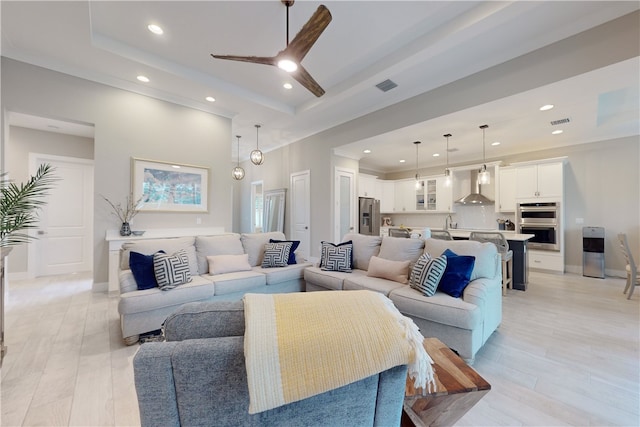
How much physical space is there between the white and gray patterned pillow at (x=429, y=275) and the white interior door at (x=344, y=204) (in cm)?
318

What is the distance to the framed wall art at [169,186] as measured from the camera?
426 centimetres

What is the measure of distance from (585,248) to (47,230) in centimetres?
1057

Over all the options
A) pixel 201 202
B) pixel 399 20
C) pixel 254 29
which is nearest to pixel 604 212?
pixel 399 20

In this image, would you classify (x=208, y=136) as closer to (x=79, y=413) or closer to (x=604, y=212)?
(x=79, y=413)

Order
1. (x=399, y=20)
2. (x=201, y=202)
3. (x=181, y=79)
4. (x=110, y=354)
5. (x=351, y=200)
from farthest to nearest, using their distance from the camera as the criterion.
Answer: (x=351, y=200) < (x=201, y=202) < (x=181, y=79) < (x=399, y=20) < (x=110, y=354)

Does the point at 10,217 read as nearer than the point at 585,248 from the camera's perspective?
Yes

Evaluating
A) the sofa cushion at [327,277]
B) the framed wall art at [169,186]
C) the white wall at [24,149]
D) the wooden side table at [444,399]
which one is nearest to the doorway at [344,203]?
the sofa cushion at [327,277]

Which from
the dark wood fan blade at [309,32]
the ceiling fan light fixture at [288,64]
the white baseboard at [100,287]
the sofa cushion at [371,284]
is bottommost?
the white baseboard at [100,287]

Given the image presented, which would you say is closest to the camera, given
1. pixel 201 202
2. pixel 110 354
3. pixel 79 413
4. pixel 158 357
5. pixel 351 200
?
pixel 158 357

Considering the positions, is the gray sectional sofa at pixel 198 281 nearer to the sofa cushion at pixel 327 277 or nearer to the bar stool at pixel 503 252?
the sofa cushion at pixel 327 277

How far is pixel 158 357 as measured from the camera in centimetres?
61

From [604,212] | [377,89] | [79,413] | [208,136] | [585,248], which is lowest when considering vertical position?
[79,413]

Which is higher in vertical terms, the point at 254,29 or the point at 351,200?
the point at 254,29

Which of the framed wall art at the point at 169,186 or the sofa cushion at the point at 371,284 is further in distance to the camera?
the framed wall art at the point at 169,186
